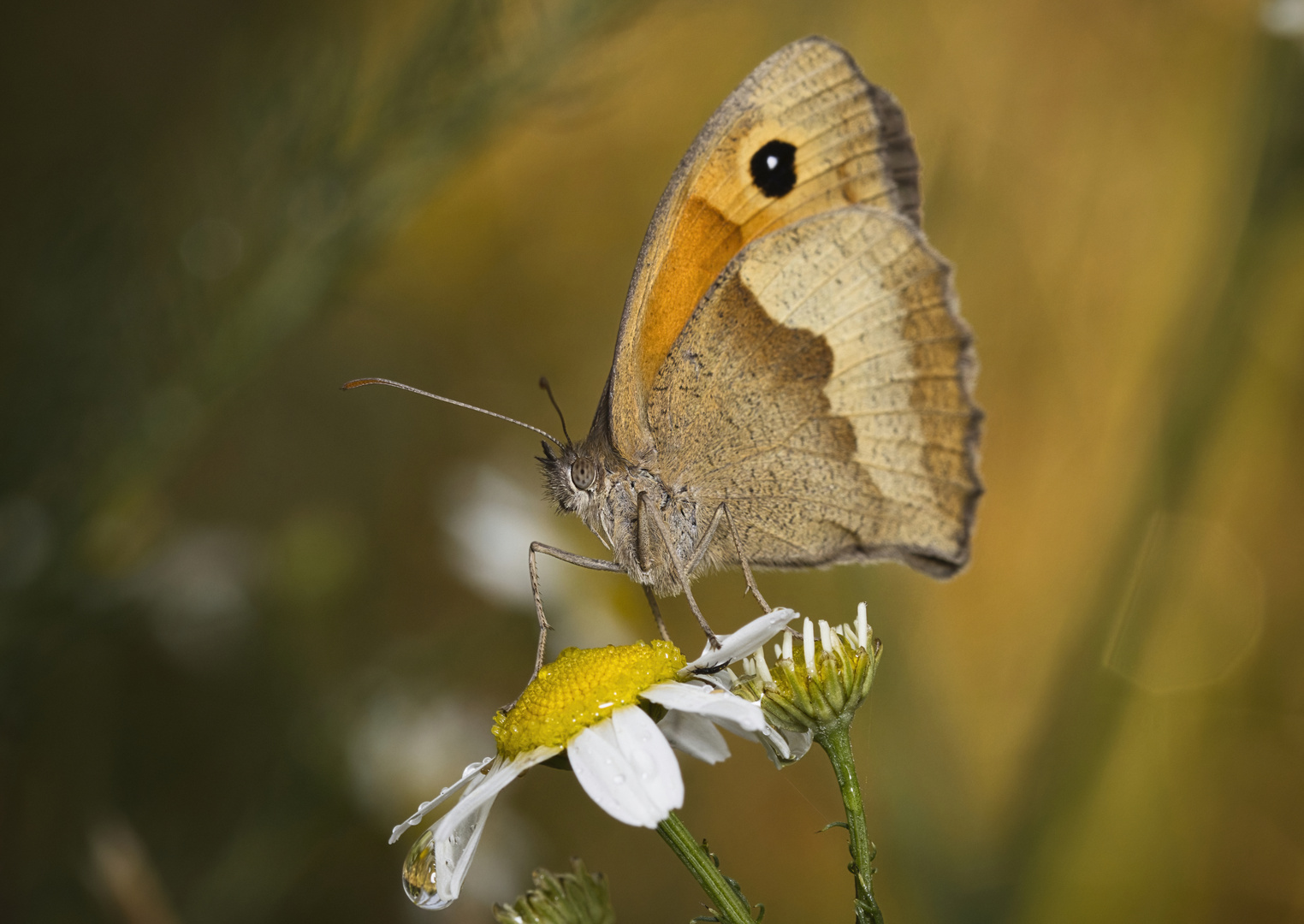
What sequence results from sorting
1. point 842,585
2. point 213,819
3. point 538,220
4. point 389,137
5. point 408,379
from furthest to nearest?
point 538,220 → point 408,379 → point 213,819 → point 842,585 → point 389,137

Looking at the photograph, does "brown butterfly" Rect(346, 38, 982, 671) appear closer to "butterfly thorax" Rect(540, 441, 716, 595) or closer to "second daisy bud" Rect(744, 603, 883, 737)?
"butterfly thorax" Rect(540, 441, 716, 595)

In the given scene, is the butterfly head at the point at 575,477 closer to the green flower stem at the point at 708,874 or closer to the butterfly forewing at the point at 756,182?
the butterfly forewing at the point at 756,182

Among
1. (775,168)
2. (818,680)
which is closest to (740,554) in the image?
(818,680)

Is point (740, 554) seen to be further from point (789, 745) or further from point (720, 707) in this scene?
point (720, 707)

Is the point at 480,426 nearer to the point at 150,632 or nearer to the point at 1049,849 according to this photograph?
the point at 150,632

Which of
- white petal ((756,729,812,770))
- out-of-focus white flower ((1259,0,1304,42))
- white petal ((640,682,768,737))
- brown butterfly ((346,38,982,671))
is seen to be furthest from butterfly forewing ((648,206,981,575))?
out-of-focus white flower ((1259,0,1304,42))

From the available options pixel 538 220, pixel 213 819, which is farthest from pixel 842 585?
pixel 538 220
